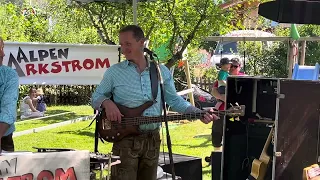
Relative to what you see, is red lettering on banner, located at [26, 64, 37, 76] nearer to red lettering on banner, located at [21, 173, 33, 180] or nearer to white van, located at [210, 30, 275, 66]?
red lettering on banner, located at [21, 173, 33, 180]

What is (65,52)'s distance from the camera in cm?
568

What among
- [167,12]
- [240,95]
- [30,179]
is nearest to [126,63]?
[30,179]

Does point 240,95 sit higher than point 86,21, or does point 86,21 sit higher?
point 86,21

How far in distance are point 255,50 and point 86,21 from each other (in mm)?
7557

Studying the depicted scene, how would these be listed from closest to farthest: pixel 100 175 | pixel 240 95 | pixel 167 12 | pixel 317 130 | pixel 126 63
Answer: pixel 100 175 < pixel 126 63 < pixel 317 130 < pixel 240 95 < pixel 167 12

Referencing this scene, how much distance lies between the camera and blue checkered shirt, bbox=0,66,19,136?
10.4 feet

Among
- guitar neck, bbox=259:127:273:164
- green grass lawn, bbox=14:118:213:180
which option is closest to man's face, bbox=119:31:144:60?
guitar neck, bbox=259:127:273:164

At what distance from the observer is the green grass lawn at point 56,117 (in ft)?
32.0

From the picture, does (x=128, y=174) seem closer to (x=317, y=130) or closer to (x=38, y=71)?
(x=317, y=130)

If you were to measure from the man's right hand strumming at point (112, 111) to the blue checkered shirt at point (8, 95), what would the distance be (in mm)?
631

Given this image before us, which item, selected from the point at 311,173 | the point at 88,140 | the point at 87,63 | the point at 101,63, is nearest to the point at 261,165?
the point at 311,173

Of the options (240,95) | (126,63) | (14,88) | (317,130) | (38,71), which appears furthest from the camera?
(38,71)

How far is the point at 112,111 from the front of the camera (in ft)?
11.3

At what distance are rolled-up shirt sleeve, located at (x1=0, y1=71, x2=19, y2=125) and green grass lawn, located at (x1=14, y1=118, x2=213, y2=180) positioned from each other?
3.76m
